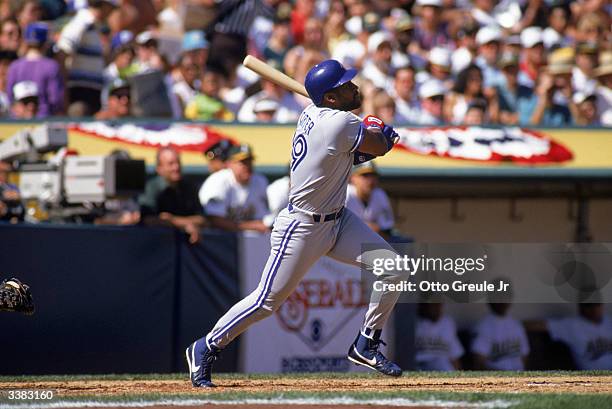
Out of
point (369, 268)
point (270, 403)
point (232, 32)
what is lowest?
point (270, 403)

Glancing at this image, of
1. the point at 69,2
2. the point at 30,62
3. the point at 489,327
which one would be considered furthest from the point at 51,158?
the point at 489,327

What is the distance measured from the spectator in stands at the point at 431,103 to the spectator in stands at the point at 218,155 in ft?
8.23

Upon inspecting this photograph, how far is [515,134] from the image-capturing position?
11164mm

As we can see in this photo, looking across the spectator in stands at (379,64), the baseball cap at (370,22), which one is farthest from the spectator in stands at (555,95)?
the baseball cap at (370,22)

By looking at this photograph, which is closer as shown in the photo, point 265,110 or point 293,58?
point 265,110

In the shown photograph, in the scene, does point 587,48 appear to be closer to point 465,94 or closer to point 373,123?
point 465,94

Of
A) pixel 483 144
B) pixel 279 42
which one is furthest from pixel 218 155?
pixel 279 42

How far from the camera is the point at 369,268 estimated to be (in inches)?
265

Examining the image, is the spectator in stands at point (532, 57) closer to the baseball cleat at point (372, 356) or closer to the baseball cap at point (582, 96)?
the baseball cap at point (582, 96)

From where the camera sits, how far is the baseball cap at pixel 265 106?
36.5ft

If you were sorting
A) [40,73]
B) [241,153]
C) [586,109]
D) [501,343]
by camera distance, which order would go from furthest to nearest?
[586,109] → [40,73] → [501,343] → [241,153]

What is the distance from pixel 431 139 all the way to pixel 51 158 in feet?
11.5

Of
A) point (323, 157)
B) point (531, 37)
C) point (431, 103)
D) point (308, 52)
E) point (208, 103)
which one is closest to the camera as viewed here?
point (323, 157)

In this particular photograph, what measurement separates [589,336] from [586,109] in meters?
2.58
